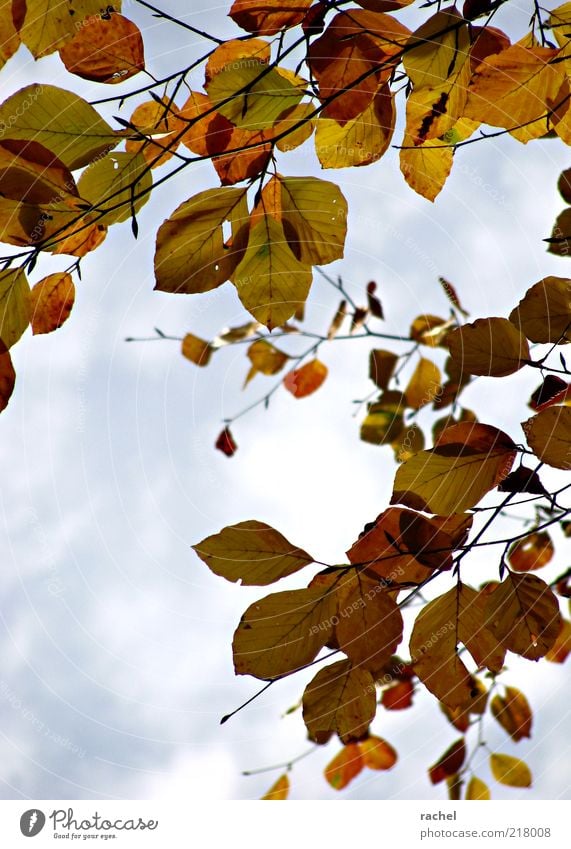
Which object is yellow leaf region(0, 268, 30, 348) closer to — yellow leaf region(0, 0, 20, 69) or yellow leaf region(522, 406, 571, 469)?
yellow leaf region(0, 0, 20, 69)

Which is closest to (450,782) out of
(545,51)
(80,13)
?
(545,51)

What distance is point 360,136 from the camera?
21.0 inches

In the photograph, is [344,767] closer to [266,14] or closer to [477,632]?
[477,632]

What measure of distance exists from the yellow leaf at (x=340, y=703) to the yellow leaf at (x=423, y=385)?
0.72 m

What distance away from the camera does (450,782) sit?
992 mm

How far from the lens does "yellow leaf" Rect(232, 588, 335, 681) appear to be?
455mm

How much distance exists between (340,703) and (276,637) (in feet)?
0.26

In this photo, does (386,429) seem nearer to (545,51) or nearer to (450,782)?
(450,782)

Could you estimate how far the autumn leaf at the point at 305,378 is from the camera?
1228mm

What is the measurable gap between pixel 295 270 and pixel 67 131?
197 millimetres

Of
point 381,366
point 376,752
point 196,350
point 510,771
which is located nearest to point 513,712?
point 510,771

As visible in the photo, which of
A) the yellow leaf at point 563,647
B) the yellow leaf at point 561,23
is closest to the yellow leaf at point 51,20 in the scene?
the yellow leaf at point 561,23

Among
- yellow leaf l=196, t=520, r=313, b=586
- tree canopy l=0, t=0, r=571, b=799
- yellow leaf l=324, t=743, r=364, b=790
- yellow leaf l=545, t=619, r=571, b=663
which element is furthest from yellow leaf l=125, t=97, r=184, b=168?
yellow leaf l=324, t=743, r=364, b=790

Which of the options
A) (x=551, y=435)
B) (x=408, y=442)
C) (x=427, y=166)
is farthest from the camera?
(x=408, y=442)
